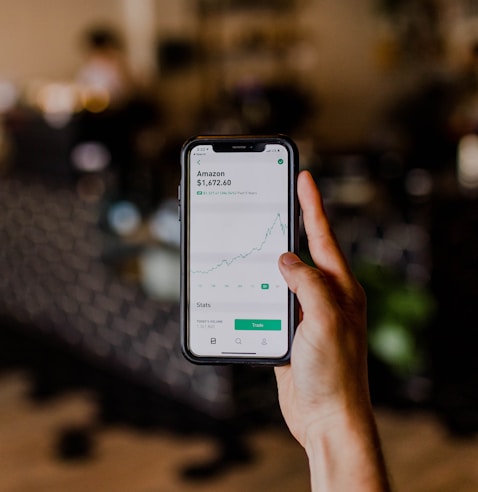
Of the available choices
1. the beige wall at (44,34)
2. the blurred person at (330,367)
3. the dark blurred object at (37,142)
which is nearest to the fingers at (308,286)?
the blurred person at (330,367)

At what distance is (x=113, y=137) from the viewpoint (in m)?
3.44

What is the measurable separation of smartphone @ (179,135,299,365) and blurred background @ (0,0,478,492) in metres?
1.20

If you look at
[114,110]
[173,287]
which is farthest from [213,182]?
[114,110]

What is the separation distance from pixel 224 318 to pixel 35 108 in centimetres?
298

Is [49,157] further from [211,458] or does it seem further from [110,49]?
[211,458]

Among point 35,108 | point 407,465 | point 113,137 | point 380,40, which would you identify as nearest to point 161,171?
point 113,137

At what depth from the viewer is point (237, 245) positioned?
0.82 meters

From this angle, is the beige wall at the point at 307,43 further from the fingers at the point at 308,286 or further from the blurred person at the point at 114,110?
the fingers at the point at 308,286

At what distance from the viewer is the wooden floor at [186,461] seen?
6.96ft

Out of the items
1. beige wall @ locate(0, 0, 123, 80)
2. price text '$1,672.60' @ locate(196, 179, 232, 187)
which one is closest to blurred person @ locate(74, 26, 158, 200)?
beige wall @ locate(0, 0, 123, 80)

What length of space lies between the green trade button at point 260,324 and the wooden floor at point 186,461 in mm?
1372

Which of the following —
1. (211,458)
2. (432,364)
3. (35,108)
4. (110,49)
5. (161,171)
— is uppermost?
(110,49)

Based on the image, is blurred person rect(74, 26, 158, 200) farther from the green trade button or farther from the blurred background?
the green trade button

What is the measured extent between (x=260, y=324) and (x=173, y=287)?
74.3 inches
